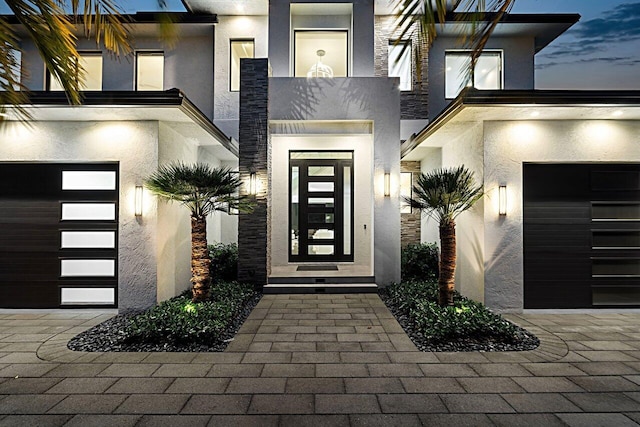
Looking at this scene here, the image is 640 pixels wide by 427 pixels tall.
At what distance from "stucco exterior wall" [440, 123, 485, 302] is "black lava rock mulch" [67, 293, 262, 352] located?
436cm

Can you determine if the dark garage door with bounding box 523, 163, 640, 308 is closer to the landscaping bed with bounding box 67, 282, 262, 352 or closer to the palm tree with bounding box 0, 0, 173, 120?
the landscaping bed with bounding box 67, 282, 262, 352

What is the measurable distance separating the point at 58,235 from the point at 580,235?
944cm

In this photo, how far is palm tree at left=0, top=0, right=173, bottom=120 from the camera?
207 cm

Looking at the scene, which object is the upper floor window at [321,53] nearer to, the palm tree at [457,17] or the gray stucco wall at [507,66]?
the gray stucco wall at [507,66]

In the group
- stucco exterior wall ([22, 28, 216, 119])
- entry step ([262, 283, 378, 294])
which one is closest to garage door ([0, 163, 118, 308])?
entry step ([262, 283, 378, 294])

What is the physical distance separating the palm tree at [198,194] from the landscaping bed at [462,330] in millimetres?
3368

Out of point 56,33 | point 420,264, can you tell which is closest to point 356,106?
point 420,264

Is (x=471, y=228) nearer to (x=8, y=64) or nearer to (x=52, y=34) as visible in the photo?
(x=52, y=34)

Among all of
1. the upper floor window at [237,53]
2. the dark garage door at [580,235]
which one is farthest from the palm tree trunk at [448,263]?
the upper floor window at [237,53]

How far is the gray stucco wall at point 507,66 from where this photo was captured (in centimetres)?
1045

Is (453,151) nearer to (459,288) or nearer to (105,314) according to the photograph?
(459,288)

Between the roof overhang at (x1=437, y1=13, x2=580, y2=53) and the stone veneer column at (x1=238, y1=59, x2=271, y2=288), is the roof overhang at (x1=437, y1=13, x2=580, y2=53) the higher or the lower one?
the higher one

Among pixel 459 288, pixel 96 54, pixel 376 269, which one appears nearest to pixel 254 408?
pixel 376 269

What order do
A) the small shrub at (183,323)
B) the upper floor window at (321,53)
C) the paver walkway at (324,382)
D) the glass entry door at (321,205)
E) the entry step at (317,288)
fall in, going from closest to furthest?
1. the paver walkway at (324,382)
2. the small shrub at (183,323)
3. the entry step at (317,288)
4. the glass entry door at (321,205)
5. the upper floor window at (321,53)
